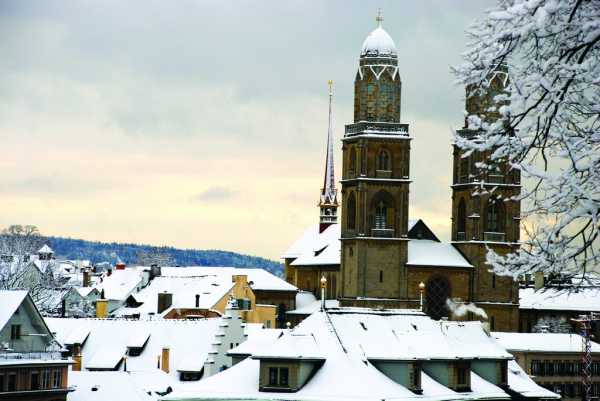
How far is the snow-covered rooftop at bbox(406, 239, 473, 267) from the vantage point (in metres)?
120

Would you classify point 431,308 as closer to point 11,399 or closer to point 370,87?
point 370,87

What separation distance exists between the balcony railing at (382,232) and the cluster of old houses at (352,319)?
16 centimetres

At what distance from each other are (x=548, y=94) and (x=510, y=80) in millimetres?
527

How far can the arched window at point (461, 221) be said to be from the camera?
121438 millimetres

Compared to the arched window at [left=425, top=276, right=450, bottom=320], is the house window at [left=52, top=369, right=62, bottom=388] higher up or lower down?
lower down

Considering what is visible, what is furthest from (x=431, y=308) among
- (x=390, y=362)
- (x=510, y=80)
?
(x=510, y=80)

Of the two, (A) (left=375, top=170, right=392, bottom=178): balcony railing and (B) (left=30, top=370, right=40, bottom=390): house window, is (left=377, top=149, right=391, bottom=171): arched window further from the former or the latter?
(B) (left=30, top=370, right=40, bottom=390): house window

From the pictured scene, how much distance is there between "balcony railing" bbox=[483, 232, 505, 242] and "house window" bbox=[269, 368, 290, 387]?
2475 inches

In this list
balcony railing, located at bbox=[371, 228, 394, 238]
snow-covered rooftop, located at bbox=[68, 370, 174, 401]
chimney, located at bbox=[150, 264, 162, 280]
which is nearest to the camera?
snow-covered rooftop, located at bbox=[68, 370, 174, 401]

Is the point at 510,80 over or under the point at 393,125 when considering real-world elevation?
under

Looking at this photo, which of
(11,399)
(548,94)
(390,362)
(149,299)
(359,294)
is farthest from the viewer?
(149,299)

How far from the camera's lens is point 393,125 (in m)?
118

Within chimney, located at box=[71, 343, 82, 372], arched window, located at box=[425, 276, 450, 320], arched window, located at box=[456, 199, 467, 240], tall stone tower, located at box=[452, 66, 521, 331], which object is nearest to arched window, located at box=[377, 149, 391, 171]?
tall stone tower, located at box=[452, 66, 521, 331]

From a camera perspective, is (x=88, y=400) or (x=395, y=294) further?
(x=395, y=294)
